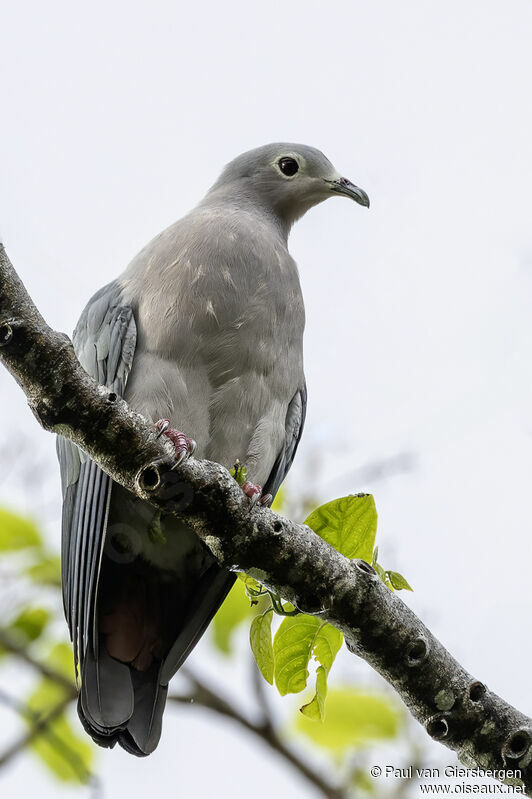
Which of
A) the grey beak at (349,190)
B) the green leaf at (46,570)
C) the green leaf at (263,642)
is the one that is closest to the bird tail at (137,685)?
the green leaf at (46,570)

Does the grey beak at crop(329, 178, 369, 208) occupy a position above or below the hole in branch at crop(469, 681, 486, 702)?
above

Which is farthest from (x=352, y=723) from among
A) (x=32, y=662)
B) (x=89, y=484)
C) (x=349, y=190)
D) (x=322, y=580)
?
(x=349, y=190)

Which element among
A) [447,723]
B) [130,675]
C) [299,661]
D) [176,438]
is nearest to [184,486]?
[176,438]

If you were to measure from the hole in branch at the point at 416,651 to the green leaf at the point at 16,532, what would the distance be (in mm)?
1660

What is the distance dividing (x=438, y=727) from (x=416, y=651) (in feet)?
0.76

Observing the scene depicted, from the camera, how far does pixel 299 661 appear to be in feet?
10.0

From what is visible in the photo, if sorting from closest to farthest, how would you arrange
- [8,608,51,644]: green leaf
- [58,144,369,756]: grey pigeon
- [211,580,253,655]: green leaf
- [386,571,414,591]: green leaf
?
[386,571,414,591]: green leaf, [58,144,369,756]: grey pigeon, [8,608,51,644]: green leaf, [211,580,253,655]: green leaf

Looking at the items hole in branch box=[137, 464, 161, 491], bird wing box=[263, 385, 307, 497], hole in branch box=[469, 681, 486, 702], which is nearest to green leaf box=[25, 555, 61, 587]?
bird wing box=[263, 385, 307, 497]

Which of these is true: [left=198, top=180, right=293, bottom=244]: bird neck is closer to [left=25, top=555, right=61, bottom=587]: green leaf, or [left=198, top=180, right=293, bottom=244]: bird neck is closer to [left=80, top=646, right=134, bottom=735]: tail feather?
[left=25, top=555, right=61, bottom=587]: green leaf

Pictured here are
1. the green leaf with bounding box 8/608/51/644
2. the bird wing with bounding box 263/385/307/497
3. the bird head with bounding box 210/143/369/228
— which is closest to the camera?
the green leaf with bounding box 8/608/51/644

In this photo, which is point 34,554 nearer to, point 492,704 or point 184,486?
point 184,486

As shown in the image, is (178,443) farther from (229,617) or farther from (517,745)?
(229,617)

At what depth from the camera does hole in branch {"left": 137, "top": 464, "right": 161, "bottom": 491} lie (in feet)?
8.58

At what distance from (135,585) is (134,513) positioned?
0.99 feet
